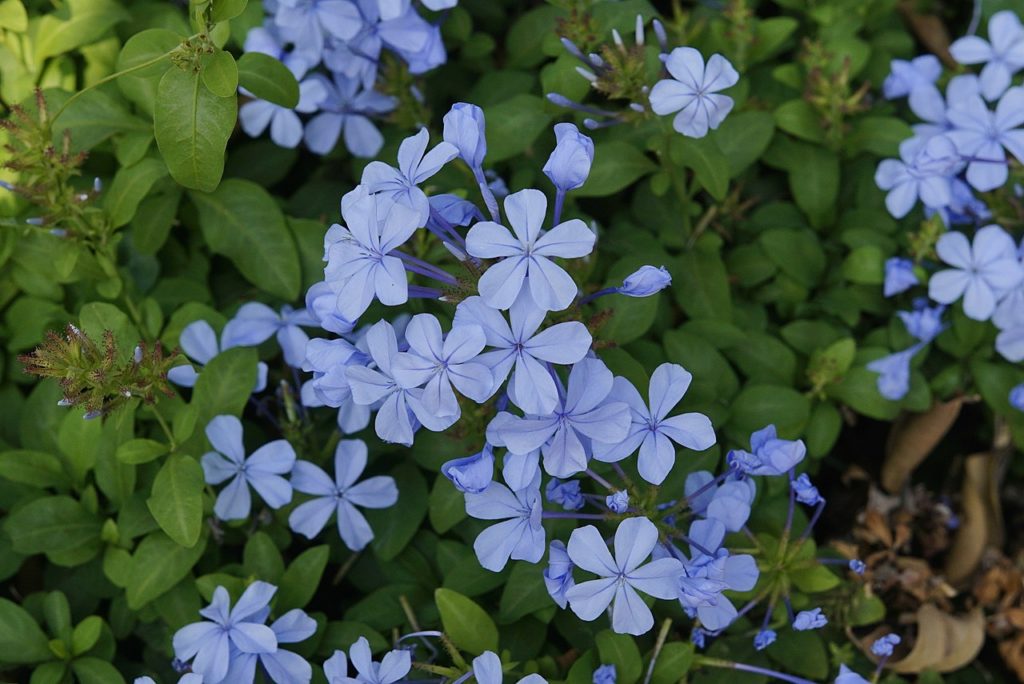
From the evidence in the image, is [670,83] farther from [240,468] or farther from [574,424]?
[240,468]

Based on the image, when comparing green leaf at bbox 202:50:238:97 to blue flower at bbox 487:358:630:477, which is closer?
blue flower at bbox 487:358:630:477

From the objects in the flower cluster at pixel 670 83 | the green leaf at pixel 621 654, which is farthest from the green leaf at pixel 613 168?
the green leaf at pixel 621 654

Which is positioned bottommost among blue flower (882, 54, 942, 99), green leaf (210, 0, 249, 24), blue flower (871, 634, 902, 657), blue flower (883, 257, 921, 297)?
blue flower (871, 634, 902, 657)

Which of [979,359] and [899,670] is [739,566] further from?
[979,359]

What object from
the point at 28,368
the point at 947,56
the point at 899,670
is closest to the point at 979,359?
the point at 899,670

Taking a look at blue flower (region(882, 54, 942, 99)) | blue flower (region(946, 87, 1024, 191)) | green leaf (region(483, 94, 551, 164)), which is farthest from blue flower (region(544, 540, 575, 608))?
blue flower (region(882, 54, 942, 99))

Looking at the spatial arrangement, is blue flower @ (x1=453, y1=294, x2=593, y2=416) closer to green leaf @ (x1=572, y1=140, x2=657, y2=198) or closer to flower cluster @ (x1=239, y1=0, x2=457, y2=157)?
green leaf @ (x1=572, y1=140, x2=657, y2=198)
